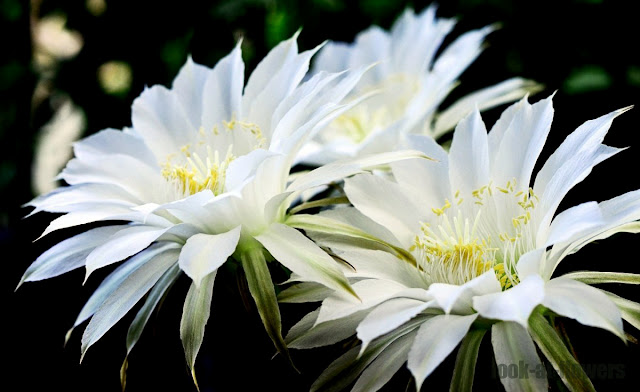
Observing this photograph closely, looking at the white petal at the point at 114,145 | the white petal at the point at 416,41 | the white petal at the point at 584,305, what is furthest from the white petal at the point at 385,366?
the white petal at the point at 416,41

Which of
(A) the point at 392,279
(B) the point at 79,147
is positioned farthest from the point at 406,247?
(B) the point at 79,147

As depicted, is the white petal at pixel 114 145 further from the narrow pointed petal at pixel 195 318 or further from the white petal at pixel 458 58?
the white petal at pixel 458 58

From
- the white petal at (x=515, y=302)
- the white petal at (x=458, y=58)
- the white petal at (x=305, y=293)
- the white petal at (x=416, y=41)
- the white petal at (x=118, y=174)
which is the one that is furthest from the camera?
the white petal at (x=416, y=41)

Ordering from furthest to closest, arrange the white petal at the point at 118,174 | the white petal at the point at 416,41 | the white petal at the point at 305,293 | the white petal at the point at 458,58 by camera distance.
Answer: the white petal at the point at 416,41, the white petal at the point at 458,58, the white petal at the point at 118,174, the white petal at the point at 305,293

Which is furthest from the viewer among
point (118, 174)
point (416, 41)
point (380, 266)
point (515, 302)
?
point (416, 41)

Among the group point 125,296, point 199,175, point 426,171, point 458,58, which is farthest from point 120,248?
point 458,58

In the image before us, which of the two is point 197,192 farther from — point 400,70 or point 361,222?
point 400,70

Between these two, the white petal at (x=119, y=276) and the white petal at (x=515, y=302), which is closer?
the white petal at (x=515, y=302)
